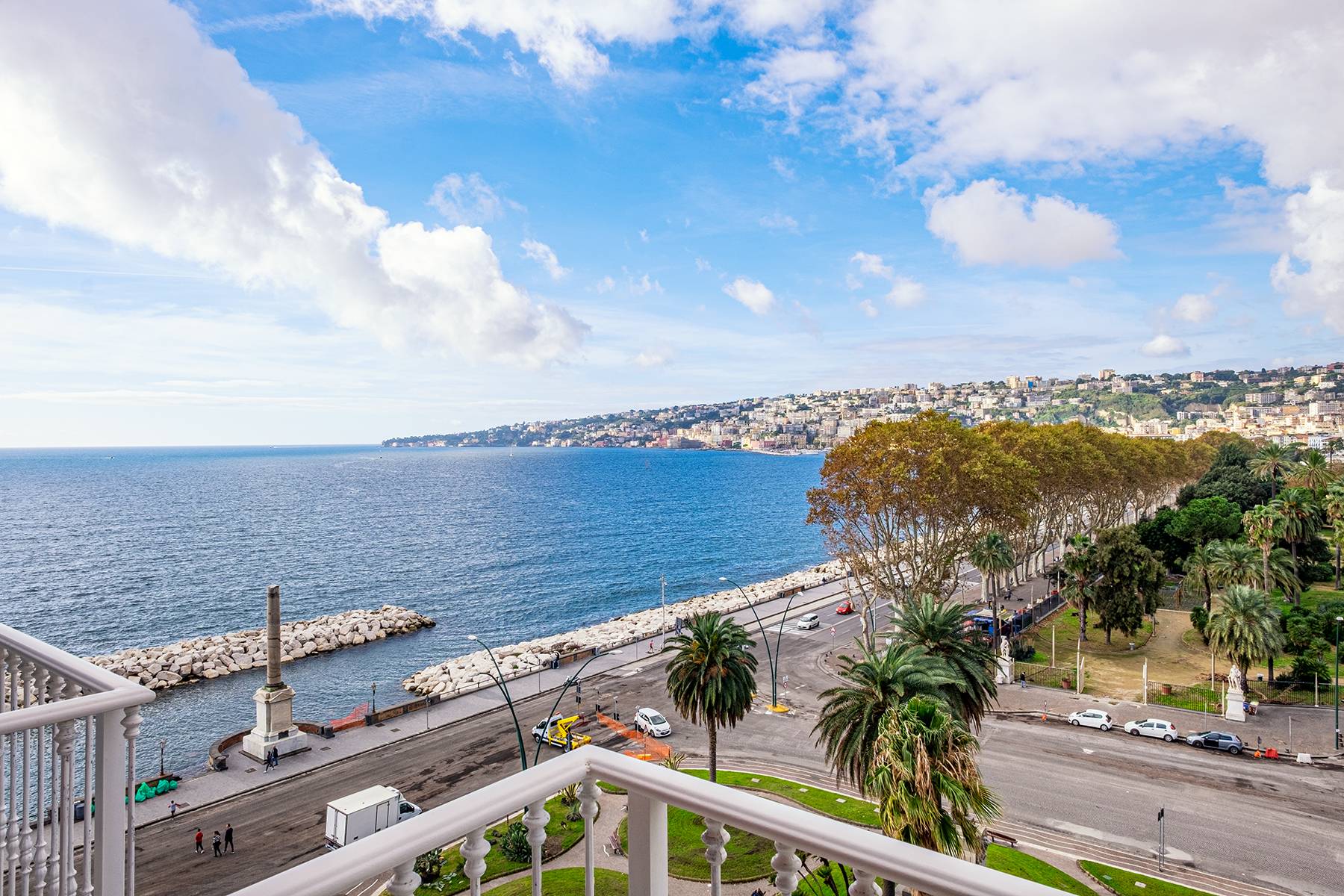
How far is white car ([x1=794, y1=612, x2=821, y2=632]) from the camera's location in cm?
4934

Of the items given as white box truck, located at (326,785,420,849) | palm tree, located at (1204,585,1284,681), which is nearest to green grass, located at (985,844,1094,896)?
white box truck, located at (326,785,420,849)

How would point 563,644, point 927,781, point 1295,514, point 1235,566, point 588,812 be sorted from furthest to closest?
point 563,644
point 1295,514
point 1235,566
point 927,781
point 588,812

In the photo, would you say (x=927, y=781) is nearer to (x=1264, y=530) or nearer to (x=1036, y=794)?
(x=1036, y=794)

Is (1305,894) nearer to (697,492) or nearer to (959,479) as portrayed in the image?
(959,479)

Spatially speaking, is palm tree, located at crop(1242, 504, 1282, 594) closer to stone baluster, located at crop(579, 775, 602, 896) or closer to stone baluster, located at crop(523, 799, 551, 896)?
stone baluster, located at crop(579, 775, 602, 896)

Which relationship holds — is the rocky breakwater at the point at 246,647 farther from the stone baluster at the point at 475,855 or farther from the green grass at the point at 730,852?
the stone baluster at the point at 475,855

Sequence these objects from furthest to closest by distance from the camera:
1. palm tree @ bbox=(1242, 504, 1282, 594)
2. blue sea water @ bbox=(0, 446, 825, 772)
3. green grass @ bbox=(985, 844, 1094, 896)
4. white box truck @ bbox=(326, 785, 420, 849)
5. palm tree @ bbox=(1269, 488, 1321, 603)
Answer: palm tree @ bbox=(1269, 488, 1321, 603) → blue sea water @ bbox=(0, 446, 825, 772) → palm tree @ bbox=(1242, 504, 1282, 594) → white box truck @ bbox=(326, 785, 420, 849) → green grass @ bbox=(985, 844, 1094, 896)

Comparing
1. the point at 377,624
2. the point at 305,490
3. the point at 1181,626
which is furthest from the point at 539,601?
the point at 305,490

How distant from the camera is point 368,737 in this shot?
108ft

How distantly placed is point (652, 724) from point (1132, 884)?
57.4ft

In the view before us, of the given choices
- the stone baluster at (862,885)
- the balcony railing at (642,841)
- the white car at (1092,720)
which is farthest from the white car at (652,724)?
the stone baluster at (862,885)

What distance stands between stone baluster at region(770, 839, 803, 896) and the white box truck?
2282cm

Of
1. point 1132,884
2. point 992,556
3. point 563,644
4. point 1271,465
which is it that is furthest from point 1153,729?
point 1271,465

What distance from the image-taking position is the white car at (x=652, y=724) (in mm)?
31250
